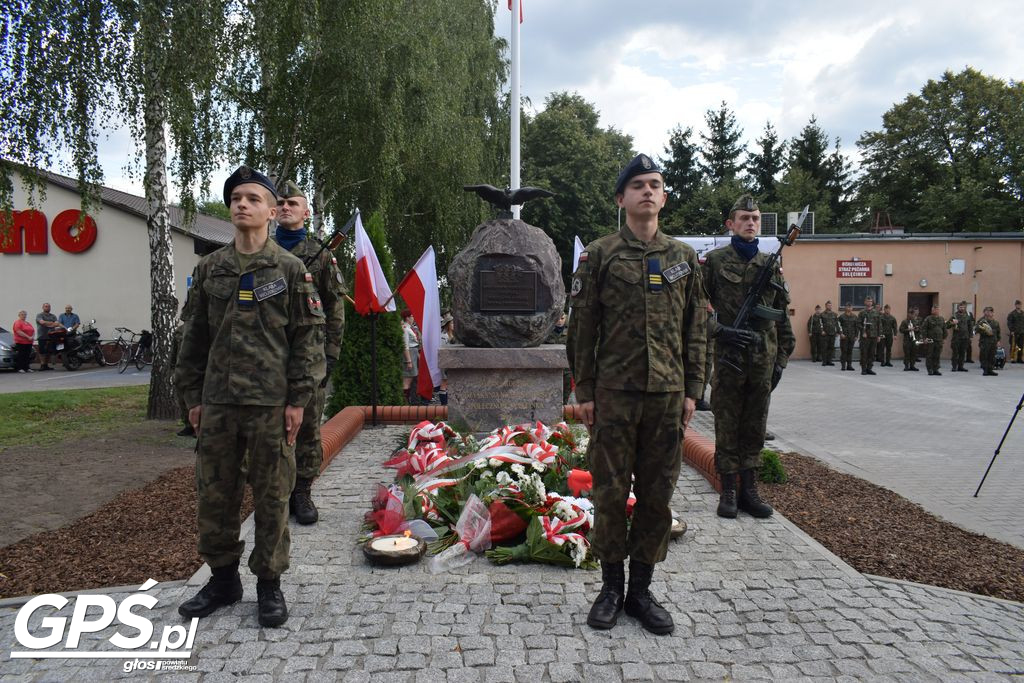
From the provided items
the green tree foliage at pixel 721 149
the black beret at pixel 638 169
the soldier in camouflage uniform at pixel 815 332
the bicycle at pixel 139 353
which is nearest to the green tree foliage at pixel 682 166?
the green tree foliage at pixel 721 149

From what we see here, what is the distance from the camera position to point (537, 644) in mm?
3260

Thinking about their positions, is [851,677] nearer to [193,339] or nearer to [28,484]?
[193,339]

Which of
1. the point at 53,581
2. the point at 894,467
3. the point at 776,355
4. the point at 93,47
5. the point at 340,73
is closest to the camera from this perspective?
the point at 53,581

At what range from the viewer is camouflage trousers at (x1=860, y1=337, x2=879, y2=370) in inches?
712

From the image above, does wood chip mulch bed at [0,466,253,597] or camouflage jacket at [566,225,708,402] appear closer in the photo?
camouflage jacket at [566,225,708,402]

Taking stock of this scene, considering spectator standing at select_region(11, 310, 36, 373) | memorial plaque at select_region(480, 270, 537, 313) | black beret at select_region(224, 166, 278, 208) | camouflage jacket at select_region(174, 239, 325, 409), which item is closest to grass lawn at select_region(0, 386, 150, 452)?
Result: memorial plaque at select_region(480, 270, 537, 313)

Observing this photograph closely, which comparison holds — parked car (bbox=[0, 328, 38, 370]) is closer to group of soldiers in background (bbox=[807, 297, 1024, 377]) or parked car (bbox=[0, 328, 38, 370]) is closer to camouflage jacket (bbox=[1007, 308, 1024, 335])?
group of soldiers in background (bbox=[807, 297, 1024, 377])

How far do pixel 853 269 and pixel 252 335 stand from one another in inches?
890

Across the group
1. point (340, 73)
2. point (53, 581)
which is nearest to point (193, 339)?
point (53, 581)

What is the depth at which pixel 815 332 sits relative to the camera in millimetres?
21406

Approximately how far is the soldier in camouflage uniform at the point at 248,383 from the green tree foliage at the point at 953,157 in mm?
36095

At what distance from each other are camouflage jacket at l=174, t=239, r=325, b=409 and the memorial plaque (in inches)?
152

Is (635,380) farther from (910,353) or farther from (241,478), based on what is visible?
(910,353)

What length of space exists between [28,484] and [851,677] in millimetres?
6579
